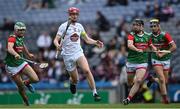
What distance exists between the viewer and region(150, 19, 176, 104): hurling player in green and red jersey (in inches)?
961

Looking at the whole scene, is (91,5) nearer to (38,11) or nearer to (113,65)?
(38,11)

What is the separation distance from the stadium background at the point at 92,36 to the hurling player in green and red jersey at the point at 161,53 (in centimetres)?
498

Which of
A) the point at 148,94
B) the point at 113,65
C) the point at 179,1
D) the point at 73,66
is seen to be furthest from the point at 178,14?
the point at 73,66

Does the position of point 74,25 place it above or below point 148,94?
above

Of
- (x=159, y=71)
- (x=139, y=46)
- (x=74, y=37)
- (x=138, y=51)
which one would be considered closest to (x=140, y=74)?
(x=138, y=51)

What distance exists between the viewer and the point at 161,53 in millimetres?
24375

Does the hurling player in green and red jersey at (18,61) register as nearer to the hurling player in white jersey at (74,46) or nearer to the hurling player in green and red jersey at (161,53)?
the hurling player in white jersey at (74,46)

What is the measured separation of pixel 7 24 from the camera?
39.0 m

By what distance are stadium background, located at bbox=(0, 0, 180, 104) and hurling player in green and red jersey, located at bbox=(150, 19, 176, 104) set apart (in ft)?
16.3

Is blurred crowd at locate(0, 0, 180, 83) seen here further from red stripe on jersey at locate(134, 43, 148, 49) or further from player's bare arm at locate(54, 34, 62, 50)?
player's bare arm at locate(54, 34, 62, 50)

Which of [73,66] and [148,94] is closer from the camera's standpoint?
[73,66]

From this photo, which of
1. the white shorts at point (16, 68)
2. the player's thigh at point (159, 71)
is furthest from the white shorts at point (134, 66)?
the white shorts at point (16, 68)

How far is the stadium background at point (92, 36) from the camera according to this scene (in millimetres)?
31156

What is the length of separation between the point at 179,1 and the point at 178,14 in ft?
2.82
